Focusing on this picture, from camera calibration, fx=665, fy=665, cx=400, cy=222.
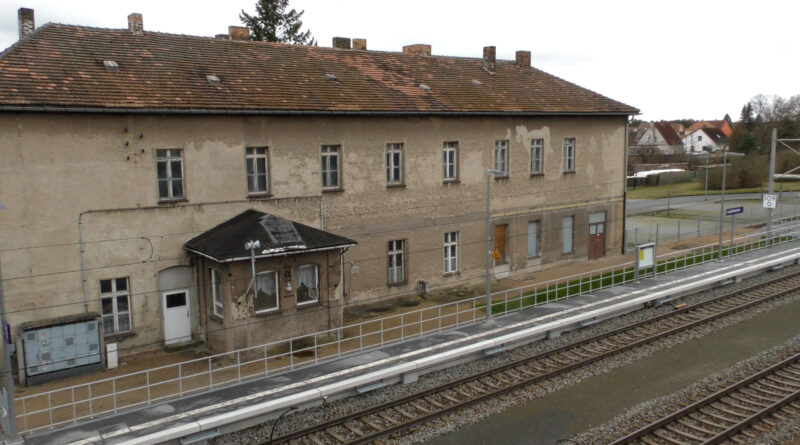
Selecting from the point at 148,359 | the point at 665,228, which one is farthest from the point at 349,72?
the point at 665,228

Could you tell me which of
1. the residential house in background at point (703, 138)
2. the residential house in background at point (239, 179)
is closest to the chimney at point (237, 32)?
the residential house in background at point (239, 179)

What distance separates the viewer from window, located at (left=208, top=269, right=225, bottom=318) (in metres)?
17.2

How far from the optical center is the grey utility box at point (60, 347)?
50.3 feet

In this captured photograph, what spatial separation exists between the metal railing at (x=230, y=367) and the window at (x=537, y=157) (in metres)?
4.56

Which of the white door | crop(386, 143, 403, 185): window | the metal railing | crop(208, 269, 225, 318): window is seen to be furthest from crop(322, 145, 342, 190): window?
the white door

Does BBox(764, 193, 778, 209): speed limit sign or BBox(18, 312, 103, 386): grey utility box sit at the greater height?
BBox(764, 193, 778, 209): speed limit sign

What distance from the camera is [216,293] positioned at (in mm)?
17406

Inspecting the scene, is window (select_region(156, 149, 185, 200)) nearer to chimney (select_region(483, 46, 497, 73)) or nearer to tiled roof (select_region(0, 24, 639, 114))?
tiled roof (select_region(0, 24, 639, 114))

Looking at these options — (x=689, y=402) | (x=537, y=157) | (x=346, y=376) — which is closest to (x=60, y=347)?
(x=346, y=376)

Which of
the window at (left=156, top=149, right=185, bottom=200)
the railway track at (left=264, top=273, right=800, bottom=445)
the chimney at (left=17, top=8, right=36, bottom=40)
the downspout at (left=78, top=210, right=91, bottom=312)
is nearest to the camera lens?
the railway track at (left=264, top=273, right=800, bottom=445)

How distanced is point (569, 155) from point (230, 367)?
17.4 metres

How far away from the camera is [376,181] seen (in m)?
21.5

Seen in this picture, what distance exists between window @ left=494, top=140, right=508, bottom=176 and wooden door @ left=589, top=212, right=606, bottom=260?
18.5ft

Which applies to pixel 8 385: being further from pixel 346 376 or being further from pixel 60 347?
pixel 346 376
